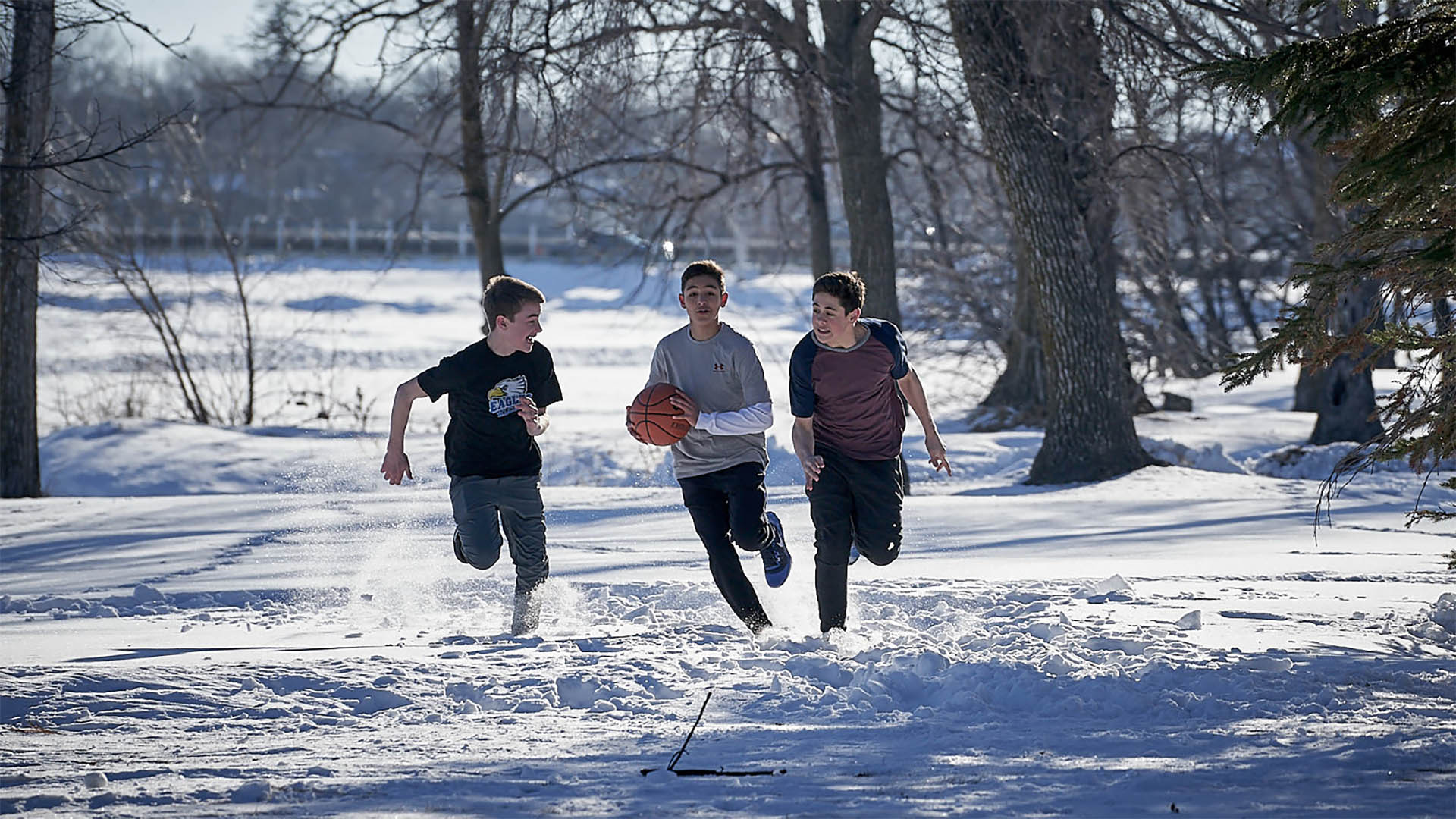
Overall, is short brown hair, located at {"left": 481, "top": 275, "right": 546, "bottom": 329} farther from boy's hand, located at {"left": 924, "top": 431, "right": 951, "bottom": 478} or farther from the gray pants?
boy's hand, located at {"left": 924, "top": 431, "right": 951, "bottom": 478}

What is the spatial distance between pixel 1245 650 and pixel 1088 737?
151cm

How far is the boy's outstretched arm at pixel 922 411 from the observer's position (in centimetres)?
623

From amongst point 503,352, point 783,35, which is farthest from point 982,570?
point 783,35

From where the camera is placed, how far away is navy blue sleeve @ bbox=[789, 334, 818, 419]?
20.3 feet

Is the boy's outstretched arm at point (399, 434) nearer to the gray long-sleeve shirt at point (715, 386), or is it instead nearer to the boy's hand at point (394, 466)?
the boy's hand at point (394, 466)

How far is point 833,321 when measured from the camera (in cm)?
614

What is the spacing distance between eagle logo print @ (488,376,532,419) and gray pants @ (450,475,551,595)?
356mm

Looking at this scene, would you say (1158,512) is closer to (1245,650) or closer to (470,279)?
(1245,650)

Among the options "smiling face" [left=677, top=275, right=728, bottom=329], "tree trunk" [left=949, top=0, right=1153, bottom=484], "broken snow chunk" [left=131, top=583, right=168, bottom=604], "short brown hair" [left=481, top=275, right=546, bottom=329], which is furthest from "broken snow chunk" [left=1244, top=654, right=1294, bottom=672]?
"tree trunk" [left=949, top=0, right=1153, bottom=484]

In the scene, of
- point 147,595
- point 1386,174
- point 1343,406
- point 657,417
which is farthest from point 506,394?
point 1343,406

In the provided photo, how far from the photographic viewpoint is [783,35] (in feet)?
45.2

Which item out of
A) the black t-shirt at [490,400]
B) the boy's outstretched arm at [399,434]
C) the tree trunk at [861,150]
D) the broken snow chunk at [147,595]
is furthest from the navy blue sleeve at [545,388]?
the tree trunk at [861,150]

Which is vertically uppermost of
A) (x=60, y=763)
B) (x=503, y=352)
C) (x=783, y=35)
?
(x=783, y=35)

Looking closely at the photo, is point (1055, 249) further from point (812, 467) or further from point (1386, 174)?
point (1386, 174)
